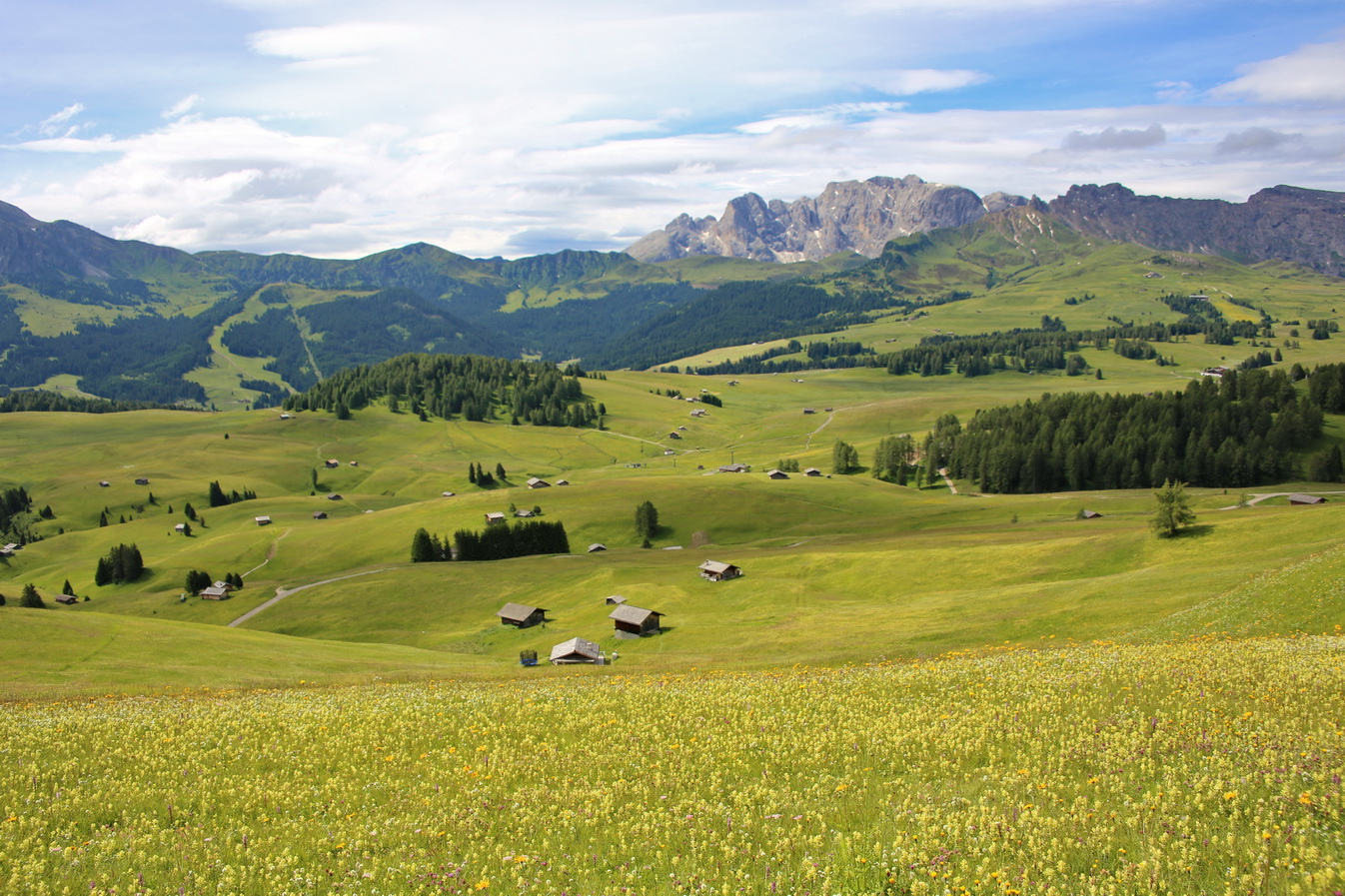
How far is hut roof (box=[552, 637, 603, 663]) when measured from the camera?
226 ft

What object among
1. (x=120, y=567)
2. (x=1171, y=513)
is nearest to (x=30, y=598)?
(x=120, y=567)

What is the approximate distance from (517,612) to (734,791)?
79.0m

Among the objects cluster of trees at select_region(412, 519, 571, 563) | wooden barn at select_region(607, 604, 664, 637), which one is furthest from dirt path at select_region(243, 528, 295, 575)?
wooden barn at select_region(607, 604, 664, 637)

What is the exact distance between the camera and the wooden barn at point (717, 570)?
10162cm

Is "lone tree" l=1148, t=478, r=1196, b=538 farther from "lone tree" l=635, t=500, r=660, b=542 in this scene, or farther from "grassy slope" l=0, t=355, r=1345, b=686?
"lone tree" l=635, t=500, r=660, b=542

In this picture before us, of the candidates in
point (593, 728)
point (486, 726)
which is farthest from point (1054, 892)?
point (486, 726)

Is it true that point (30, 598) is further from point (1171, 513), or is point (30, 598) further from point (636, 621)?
point (1171, 513)

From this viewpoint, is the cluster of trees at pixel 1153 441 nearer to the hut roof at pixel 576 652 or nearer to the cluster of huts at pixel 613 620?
the cluster of huts at pixel 613 620

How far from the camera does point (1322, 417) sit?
171125 millimetres

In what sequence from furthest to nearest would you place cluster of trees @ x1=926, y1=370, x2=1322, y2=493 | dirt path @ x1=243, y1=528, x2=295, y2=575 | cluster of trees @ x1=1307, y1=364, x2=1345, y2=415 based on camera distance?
cluster of trees @ x1=1307, y1=364, x2=1345, y2=415, cluster of trees @ x1=926, y1=370, x2=1322, y2=493, dirt path @ x1=243, y1=528, x2=295, y2=575

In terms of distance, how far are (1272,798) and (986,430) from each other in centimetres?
19628

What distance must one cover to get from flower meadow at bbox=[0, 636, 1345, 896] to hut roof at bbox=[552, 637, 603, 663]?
43170 mm

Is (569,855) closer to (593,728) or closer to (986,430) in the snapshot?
(593,728)

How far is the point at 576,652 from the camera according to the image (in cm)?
6938
